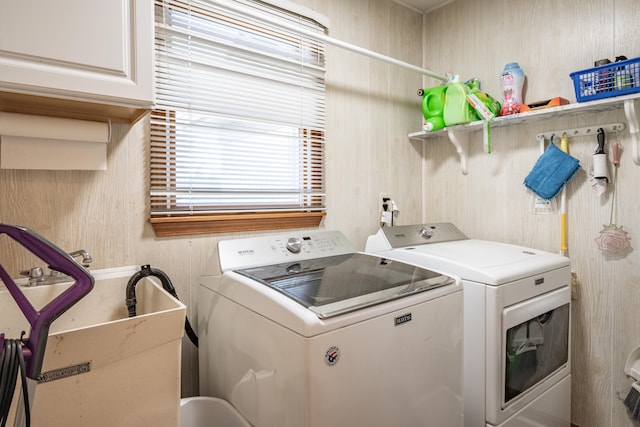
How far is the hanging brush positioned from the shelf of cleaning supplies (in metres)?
1.11

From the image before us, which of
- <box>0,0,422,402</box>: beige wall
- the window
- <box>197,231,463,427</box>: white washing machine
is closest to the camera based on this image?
<box>197,231,463,427</box>: white washing machine

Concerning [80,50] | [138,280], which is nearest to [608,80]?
[80,50]

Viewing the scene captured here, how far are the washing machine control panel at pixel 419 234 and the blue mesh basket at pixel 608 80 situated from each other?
1003 millimetres

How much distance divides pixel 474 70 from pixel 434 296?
1847 mm

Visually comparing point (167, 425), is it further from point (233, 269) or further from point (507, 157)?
point (507, 157)

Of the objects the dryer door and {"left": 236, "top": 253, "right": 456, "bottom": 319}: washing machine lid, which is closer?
{"left": 236, "top": 253, "right": 456, "bottom": 319}: washing machine lid

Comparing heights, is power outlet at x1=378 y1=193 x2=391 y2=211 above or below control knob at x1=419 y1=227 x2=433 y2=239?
above

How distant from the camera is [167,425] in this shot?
1081 mm

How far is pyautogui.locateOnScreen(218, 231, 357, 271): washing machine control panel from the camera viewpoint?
4.90ft

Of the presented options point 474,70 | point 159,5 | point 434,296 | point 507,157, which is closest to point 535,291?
point 434,296

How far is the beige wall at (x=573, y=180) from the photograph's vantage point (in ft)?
6.05

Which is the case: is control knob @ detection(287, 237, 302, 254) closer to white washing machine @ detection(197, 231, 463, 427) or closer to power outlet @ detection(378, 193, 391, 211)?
white washing machine @ detection(197, 231, 463, 427)

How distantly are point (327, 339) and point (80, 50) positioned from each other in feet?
3.65

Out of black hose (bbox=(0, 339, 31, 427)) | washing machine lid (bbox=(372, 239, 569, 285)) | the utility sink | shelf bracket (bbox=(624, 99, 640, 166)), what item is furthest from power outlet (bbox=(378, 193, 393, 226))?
black hose (bbox=(0, 339, 31, 427))
